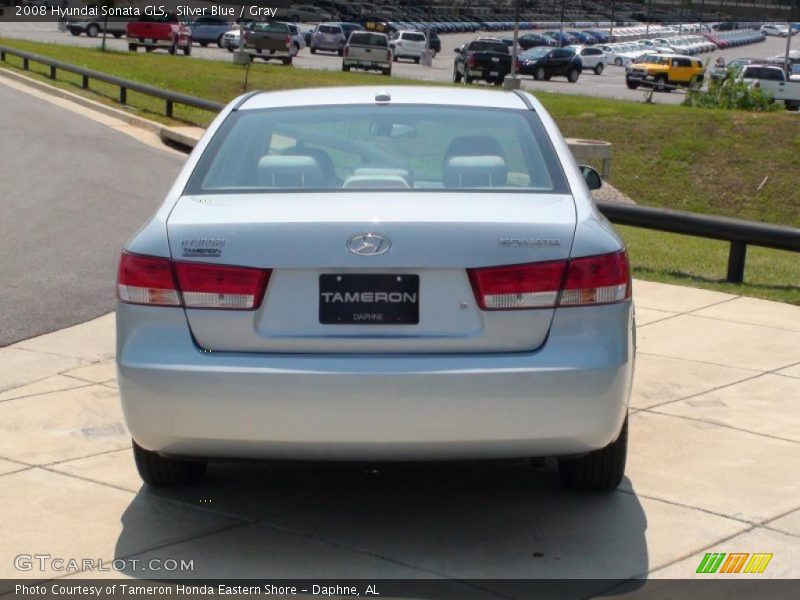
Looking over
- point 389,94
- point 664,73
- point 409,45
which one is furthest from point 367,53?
point 389,94

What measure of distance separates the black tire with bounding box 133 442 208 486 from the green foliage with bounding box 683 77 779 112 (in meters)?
29.6

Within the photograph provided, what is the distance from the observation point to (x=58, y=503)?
534 centimetres

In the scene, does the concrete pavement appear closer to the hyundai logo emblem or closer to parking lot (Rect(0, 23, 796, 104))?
the hyundai logo emblem

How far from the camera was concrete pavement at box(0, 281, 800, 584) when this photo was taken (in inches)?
189

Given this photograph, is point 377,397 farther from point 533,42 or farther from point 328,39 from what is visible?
point 533,42

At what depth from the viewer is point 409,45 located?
65125mm

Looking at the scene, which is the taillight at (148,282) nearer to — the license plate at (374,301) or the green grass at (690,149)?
the license plate at (374,301)

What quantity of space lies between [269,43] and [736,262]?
1579 inches

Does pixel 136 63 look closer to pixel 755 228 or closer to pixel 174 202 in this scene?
pixel 755 228

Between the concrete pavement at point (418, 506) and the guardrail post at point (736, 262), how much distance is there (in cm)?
389

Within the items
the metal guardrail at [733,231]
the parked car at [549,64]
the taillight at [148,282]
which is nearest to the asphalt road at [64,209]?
the taillight at [148,282]

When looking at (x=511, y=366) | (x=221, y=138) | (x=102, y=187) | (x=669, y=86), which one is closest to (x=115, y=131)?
(x=102, y=187)

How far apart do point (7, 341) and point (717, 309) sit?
197 inches

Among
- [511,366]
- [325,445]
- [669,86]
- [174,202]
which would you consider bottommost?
[669,86]
